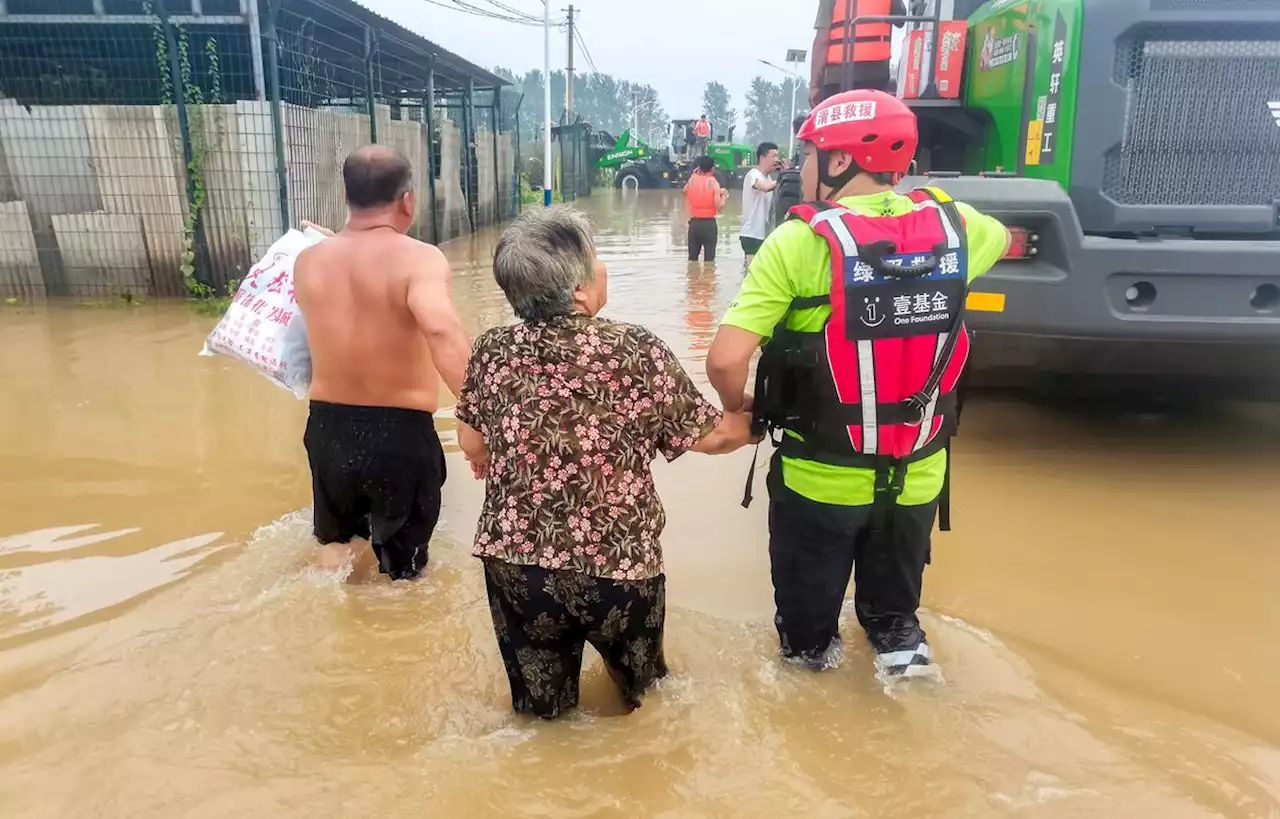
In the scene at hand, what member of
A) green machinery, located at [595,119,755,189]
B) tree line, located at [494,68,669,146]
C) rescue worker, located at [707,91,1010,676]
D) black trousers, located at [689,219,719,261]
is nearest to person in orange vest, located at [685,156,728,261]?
black trousers, located at [689,219,719,261]

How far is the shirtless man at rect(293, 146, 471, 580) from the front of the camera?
324 cm

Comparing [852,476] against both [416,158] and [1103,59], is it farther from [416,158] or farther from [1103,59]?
[416,158]

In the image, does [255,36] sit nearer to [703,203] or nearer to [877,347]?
[703,203]

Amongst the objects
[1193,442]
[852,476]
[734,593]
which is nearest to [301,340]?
[734,593]

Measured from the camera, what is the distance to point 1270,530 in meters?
4.10

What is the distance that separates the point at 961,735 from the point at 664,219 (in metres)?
20.6

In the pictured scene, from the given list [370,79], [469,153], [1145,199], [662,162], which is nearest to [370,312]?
[1145,199]

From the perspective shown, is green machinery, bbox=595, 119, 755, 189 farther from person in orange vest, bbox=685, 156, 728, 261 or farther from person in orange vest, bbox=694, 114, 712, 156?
person in orange vest, bbox=685, 156, 728, 261

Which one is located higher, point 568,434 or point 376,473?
point 568,434

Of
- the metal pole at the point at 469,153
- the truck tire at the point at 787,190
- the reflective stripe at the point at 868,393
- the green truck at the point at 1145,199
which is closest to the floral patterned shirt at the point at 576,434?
the reflective stripe at the point at 868,393

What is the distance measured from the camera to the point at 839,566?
279 centimetres

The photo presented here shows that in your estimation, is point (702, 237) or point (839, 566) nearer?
point (839, 566)

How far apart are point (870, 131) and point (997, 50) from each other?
10.4ft

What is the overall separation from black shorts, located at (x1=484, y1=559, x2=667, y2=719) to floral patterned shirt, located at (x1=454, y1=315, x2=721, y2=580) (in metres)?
0.05
